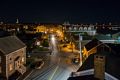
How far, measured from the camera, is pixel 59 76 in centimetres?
3631

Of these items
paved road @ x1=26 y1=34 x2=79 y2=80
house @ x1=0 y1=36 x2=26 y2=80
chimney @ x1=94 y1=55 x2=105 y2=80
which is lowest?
paved road @ x1=26 y1=34 x2=79 y2=80

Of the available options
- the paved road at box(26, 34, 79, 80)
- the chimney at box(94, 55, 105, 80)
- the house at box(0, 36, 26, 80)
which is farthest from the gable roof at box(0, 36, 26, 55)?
the chimney at box(94, 55, 105, 80)

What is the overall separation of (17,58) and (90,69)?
20975 mm

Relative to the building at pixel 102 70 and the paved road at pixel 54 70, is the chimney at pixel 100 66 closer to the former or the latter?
the building at pixel 102 70

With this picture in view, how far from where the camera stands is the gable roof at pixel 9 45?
35594 mm

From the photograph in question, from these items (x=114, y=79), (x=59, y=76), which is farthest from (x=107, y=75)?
(x=59, y=76)

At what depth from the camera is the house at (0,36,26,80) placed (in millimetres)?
34469

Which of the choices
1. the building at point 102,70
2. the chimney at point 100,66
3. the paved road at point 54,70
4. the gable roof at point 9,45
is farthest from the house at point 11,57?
the chimney at point 100,66

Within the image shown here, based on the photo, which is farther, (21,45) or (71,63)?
(71,63)

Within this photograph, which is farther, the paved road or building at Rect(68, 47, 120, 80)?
the paved road

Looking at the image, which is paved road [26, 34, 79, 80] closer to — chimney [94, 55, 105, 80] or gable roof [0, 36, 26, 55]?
gable roof [0, 36, 26, 55]

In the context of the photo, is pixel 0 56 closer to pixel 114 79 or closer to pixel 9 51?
pixel 9 51

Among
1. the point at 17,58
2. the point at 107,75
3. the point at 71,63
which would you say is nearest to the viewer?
the point at 107,75

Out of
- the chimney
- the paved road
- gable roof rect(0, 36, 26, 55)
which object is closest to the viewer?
the chimney
